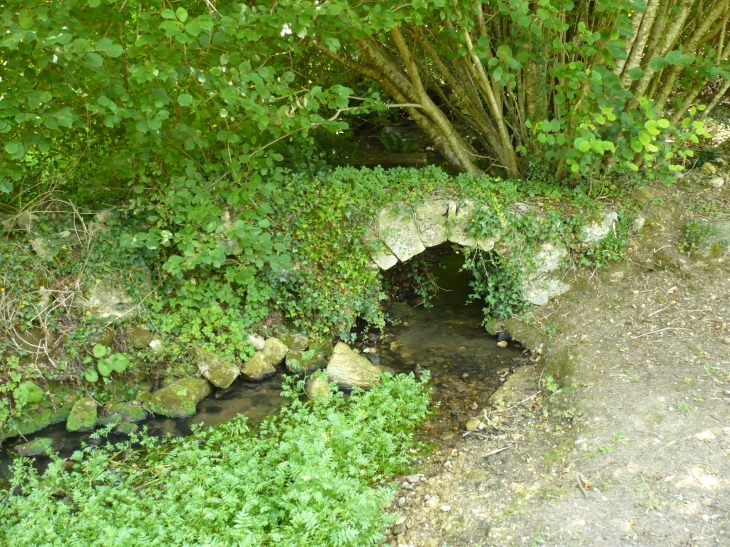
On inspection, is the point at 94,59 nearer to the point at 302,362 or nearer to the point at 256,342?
the point at 256,342

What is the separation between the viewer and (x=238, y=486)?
3.81m

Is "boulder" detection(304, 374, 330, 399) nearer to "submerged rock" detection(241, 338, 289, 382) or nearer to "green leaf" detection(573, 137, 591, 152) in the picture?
"submerged rock" detection(241, 338, 289, 382)

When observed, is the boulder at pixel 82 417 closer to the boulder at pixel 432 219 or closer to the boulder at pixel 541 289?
the boulder at pixel 432 219

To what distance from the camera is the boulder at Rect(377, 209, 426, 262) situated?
610cm

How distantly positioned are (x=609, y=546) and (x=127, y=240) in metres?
4.71

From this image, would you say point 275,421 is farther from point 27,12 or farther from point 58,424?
point 27,12

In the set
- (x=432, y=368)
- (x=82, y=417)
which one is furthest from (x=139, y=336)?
(x=432, y=368)

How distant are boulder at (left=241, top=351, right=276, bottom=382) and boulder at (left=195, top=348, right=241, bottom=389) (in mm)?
180


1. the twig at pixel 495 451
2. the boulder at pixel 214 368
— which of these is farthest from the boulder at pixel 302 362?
the twig at pixel 495 451

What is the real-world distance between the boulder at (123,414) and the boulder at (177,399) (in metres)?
0.13

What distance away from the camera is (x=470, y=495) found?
13.1 feet

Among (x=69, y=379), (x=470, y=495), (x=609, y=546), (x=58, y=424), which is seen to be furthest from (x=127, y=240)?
(x=609, y=546)

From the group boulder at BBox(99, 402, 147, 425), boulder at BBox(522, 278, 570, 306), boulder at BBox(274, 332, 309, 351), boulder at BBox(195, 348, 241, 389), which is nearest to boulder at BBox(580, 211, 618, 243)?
boulder at BBox(522, 278, 570, 306)

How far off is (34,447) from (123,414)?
80 centimetres
